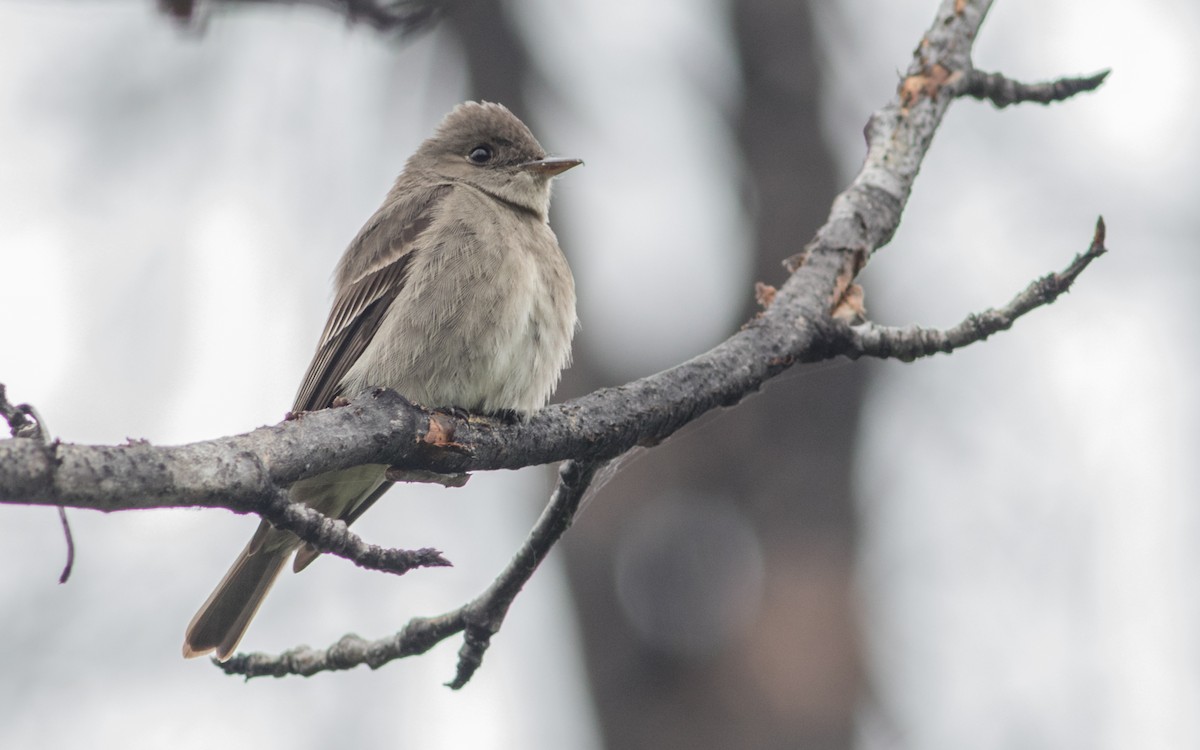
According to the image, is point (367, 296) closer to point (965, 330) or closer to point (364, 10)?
point (965, 330)

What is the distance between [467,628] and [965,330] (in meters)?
1.81

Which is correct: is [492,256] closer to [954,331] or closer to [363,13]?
[954,331]

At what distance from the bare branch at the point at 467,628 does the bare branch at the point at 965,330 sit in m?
1.02

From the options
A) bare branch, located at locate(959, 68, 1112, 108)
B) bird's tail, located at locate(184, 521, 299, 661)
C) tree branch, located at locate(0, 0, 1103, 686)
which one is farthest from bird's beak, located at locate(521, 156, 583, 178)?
bird's tail, located at locate(184, 521, 299, 661)

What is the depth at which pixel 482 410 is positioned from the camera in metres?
4.55

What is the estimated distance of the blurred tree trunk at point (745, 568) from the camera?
779 cm

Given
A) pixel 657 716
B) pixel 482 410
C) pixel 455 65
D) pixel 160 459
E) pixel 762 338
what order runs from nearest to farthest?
pixel 160 459
pixel 762 338
pixel 482 410
pixel 657 716
pixel 455 65

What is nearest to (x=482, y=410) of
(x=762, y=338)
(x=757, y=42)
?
(x=762, y=338)

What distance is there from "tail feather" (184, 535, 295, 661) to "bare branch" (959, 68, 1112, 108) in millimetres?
3200

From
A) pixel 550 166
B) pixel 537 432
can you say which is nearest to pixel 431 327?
pixel 537 432

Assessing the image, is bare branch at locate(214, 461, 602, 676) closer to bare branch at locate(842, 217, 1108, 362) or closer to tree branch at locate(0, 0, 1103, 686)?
tree branch at locate(0, 0, 1103, 686)

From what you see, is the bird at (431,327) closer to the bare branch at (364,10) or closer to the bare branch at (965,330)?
the bare branch at (965,330)

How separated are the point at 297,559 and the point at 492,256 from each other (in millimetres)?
1468

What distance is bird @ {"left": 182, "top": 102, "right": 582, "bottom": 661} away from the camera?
4668 millimetres
